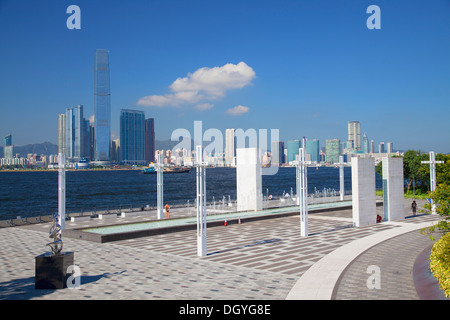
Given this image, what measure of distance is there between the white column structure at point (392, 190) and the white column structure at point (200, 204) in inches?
598

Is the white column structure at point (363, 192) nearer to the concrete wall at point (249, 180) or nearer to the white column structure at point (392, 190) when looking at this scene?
Result: the white column structure at point (392, 190)

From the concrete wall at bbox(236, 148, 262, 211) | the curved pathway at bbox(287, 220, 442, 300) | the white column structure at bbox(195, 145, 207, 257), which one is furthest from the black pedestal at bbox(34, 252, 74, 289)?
the concrete wall at bbox(236, 148, 262, 211)

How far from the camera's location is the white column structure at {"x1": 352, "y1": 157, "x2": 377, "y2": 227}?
24.0m

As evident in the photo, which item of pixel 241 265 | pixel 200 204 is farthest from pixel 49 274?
pixel 200 204

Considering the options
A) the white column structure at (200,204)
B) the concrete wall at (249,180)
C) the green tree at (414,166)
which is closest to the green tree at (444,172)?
the green tree at (414,166)

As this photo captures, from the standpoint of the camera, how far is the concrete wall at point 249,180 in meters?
32.2

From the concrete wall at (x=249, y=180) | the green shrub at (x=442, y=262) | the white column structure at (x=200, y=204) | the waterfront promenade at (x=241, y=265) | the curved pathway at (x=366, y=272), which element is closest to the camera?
the green shrub at (x=442, y=262)

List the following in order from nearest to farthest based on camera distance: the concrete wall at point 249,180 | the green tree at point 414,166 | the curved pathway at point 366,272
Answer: the curved pathway at point 366,272 → the concrete wall at point 249,180 → the green tree at point 414,166

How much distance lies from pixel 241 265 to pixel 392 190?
16.1 metres

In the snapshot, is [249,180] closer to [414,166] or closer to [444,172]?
[444,172]

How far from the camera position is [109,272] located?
13.3 m

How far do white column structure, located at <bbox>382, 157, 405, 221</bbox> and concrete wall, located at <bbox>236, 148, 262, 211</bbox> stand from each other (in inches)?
396
